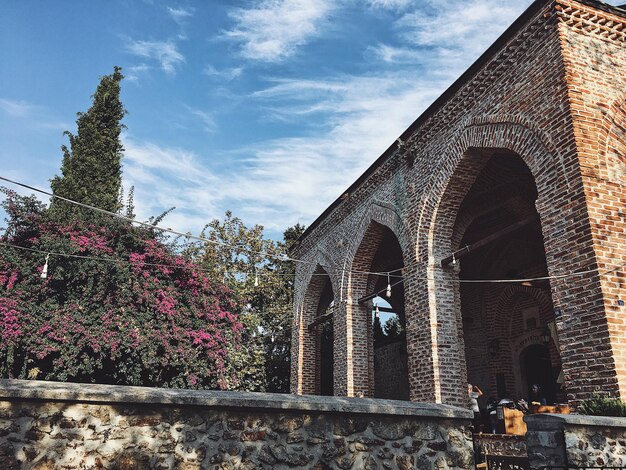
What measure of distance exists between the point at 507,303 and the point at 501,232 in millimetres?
5731

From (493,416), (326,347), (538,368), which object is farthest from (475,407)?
(326,347)

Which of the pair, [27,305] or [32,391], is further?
[27,305]

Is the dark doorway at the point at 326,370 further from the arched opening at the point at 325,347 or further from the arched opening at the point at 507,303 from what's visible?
the arched opening at the point at 507,303

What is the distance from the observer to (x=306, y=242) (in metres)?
16.0

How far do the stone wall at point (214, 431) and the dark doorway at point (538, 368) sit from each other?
9368 millimetres

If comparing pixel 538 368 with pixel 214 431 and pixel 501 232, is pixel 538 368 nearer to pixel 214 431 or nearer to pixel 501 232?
pixel 501 232

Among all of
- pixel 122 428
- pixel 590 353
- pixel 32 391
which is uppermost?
pixel 590 353

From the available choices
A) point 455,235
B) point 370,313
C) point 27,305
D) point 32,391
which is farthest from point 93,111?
point 32,391

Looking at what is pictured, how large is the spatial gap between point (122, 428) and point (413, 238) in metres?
7.49

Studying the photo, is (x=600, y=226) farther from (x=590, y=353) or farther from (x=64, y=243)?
(x=64, y=243)

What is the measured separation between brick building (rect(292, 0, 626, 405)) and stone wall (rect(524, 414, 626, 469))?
1.22 metres

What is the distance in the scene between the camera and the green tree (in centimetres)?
1291

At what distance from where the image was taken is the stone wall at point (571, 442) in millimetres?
3914

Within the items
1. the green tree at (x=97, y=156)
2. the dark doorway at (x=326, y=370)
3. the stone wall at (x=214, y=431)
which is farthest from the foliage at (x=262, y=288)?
the stone wall at (x=214, y=431)
